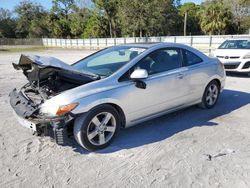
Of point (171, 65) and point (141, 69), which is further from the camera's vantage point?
point (171, 65)

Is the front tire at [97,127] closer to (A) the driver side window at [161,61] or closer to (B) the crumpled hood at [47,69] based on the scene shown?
(B) the crumpled hood at [47,69]

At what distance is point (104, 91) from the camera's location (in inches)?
179

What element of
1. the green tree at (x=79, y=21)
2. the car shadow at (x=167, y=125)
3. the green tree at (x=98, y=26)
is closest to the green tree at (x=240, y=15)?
the green tree at (x=98, y=26)

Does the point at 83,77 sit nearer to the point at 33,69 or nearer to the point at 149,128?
the point at 33,69

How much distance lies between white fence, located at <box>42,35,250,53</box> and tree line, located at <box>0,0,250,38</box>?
16.8 ft

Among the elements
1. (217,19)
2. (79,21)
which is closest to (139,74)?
(217,19)

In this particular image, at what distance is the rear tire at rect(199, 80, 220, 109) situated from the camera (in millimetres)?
6512

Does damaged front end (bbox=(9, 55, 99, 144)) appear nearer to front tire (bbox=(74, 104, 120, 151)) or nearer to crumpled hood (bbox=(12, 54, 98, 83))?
crumpled hood (bbox=(12, 54, 98, 83))

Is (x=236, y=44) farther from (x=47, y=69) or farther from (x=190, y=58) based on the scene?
(x=47, y=69)

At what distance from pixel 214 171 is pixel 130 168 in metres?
1.07

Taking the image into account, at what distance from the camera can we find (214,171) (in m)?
3.91

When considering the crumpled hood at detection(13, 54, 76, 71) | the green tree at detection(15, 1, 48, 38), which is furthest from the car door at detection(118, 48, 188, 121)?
the green tree at detection(15, 1, 48, 38)

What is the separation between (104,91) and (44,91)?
0.92 meters

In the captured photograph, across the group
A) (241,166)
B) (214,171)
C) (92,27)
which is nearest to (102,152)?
(214,171)
